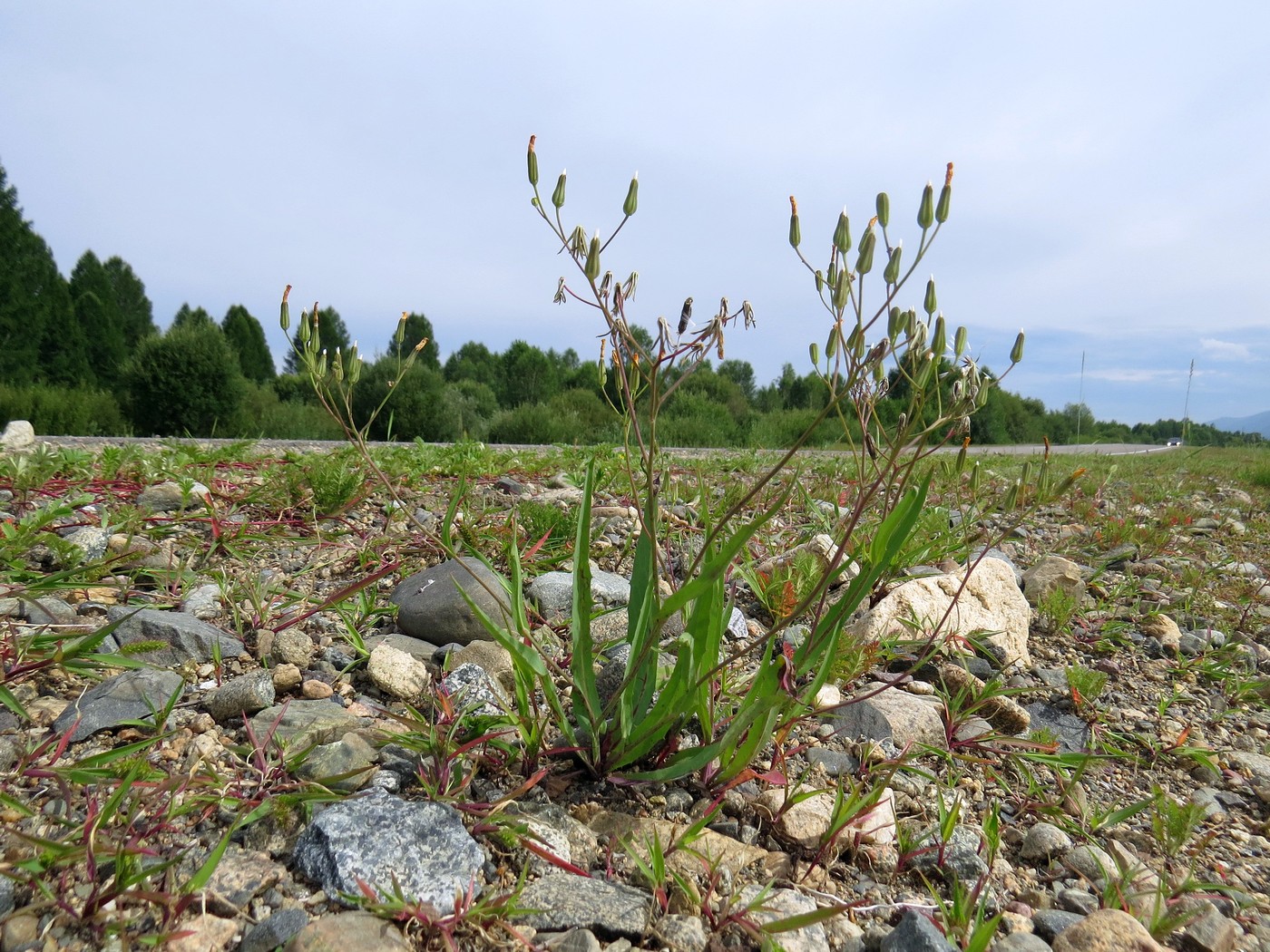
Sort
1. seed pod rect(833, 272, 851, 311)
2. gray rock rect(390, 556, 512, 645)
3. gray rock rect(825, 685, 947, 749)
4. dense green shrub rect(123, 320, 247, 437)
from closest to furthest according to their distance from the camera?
seed pod rect(833, 272, 851, 311), gray rock rect(825, 685, 947, 749), gray rock rect(390, 556, 512, 645), dense green shrub rect(123, 320, 247, 437)

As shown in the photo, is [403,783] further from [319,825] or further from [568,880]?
[568,880]

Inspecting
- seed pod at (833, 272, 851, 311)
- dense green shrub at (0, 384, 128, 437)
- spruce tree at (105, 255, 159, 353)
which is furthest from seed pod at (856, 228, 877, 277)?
spruce tree at (105, 255, 159, 353)

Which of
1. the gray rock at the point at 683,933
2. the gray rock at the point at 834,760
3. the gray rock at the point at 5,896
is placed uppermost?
the gray rock at the point at 834,760

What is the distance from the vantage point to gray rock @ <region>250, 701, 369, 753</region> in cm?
150

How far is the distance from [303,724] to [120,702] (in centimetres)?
41

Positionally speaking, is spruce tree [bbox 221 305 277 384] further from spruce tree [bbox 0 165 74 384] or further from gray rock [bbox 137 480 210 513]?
gray rock [bbox 137 480 210 513]

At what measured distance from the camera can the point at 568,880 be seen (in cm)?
121

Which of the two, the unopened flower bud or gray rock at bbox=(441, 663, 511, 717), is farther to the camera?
gray rock at bbox=(441, 663, 511, 717)

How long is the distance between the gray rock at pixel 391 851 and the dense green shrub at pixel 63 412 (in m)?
14.8

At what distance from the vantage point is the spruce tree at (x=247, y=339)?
28828 millimetres

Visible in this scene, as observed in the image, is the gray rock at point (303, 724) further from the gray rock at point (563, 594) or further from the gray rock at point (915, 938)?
the gray rock at point (915, 938)

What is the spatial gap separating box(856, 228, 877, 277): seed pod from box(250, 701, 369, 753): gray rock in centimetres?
139

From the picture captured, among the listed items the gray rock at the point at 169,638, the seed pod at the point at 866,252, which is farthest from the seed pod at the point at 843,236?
the gray rock at the point at 169,638

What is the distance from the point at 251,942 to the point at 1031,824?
151 centimetres
